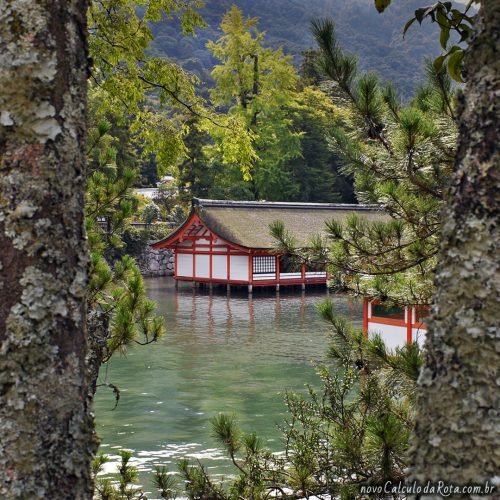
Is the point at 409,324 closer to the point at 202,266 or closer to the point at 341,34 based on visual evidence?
the point at 202,266

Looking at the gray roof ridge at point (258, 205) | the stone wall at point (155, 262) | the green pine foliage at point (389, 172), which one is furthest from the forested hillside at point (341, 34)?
the green pine foliage at point (389, 172)

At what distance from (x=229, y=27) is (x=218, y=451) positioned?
85.4 feet

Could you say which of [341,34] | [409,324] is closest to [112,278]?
[409,324]

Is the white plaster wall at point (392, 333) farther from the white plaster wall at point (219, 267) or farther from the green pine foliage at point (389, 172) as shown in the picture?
the white plaster wall at point (219, 267)

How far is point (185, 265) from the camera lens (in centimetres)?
2683

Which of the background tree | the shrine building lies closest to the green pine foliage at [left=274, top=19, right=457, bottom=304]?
the shrine building

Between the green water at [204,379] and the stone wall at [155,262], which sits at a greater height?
the stone wall at [155,262]

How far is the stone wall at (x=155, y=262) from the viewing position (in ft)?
102

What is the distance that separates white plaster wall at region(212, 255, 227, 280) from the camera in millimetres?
25359

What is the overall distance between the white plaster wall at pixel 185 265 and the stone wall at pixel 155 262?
409 centimetres

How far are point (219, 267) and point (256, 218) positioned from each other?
2290mm

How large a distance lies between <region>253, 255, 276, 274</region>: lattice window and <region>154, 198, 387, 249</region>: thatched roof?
661mm

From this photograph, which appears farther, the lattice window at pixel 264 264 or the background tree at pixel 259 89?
the background tree at pixel 259 89

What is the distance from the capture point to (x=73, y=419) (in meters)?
1.66
